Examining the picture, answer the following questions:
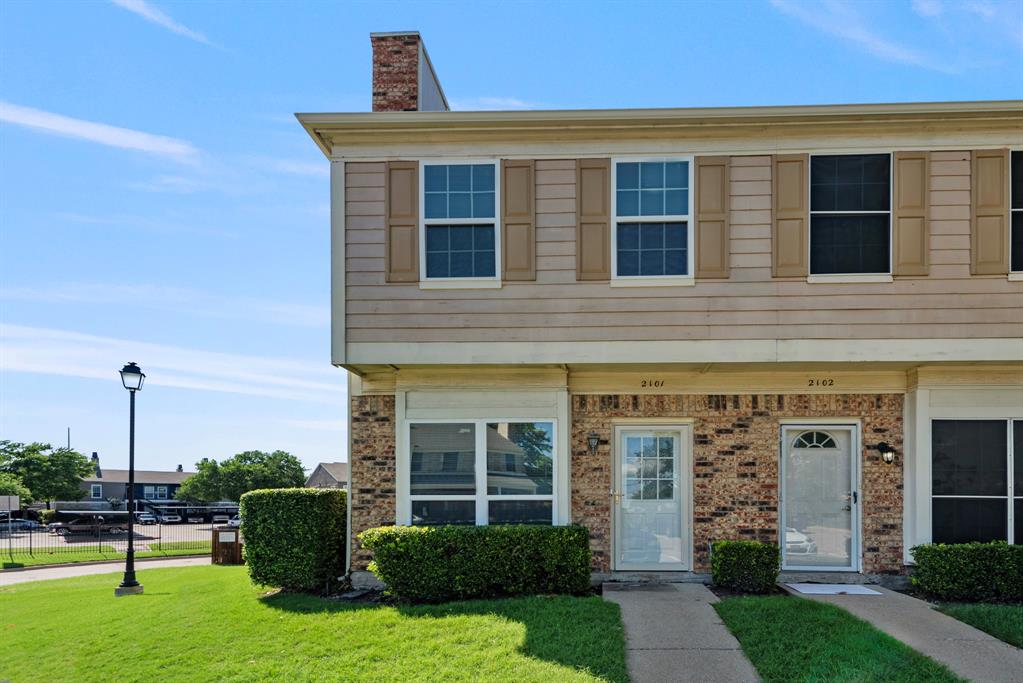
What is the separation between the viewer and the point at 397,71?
31.0 ft

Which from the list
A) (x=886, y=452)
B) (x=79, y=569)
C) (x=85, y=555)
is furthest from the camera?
(x=85, y=555)

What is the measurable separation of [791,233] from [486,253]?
354 cm

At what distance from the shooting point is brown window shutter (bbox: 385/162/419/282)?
27.6ft

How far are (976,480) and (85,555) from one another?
70.7 feet

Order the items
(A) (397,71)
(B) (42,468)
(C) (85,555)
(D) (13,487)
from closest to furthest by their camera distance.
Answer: (A) (397,71), (C) (85,555), (D) (13,487), (B) (42,468)

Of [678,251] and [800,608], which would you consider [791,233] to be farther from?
[800,608]

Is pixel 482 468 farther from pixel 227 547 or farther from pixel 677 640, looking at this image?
pixel 227 547

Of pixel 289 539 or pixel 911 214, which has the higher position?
pixel 911 214

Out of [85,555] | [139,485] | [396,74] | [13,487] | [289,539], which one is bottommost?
[139,485]

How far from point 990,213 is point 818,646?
213 inches

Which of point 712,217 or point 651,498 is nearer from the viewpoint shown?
point 712,217

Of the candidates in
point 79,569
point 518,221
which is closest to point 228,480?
point 79,569

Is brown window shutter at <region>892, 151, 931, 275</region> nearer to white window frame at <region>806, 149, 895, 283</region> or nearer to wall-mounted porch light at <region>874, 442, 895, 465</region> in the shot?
white window frame at <region>806, 149, 895, 283</region>

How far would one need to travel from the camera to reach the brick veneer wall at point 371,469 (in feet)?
29.3
